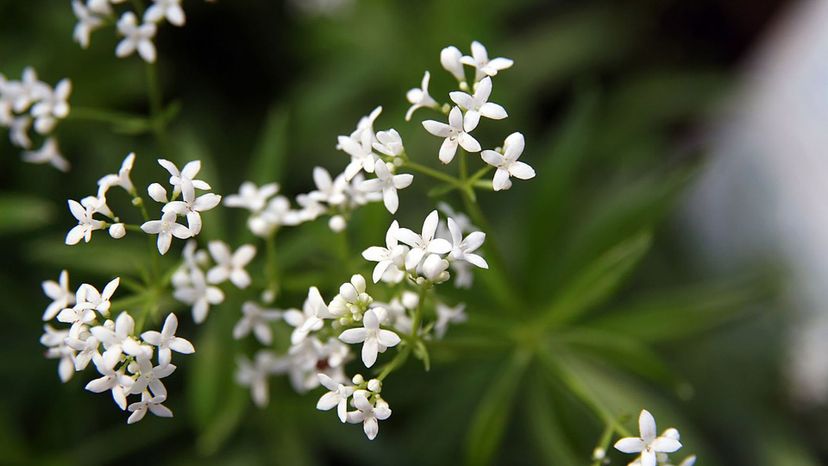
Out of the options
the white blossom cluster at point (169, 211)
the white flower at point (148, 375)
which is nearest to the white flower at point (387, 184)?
the white blossom cluster at point (169, 211)

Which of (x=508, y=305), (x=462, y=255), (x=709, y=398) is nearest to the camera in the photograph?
(x=462, y=255)

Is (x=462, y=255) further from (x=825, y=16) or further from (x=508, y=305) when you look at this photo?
(x=825, y=16)

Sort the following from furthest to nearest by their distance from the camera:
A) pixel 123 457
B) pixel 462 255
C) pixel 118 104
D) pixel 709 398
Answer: pixel 118 104
pixel 709 398
pixel 123 457
pixel 462 255

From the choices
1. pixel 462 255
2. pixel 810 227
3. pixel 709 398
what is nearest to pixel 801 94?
pixel 810 227

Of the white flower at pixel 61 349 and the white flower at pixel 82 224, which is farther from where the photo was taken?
Result: the white flower at pixel 61 349

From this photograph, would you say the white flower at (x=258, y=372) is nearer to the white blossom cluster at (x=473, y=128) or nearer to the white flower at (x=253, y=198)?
the white flower at (x=253, y=198)
